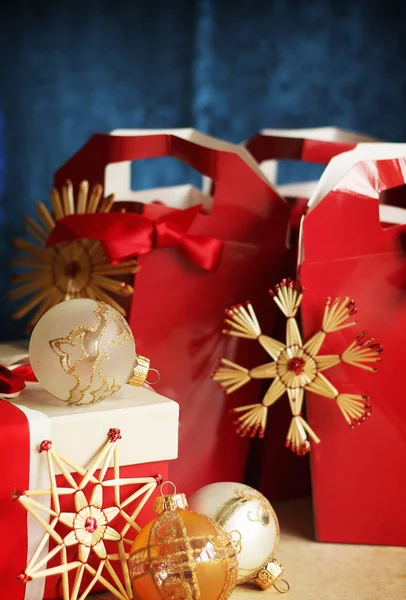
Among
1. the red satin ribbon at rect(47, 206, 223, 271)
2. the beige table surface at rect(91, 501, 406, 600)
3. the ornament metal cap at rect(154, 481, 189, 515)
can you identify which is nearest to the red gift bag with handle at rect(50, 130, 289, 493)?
the red satin ribbon at rect(47, 206, 223, 271)

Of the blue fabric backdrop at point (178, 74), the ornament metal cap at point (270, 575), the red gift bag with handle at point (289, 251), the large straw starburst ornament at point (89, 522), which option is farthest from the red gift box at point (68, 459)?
the blue fabric backdrop at point (178, 74)

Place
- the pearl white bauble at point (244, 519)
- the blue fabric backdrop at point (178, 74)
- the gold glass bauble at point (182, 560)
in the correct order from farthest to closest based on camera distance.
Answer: the blue fabric backdrop at point (178, 74) < the pearl white bauble at point (244, 519) < the gold glass bauble at point (182, 560)

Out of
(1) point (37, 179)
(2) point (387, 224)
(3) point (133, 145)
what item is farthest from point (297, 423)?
(1) point (37, 179)

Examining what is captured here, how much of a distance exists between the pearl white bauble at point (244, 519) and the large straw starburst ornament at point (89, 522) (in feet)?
0.21

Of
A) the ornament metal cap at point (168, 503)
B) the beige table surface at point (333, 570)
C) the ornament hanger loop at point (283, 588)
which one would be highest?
the ornament metal cap at point (168, 503)

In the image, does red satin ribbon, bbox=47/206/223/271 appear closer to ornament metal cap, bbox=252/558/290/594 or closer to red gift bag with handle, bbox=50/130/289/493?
red gift bag with handle, bbox=50/130/289/493

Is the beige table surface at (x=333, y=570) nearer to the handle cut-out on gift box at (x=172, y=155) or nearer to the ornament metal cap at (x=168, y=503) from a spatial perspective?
the ornament metal cap at (x=168, y=503)

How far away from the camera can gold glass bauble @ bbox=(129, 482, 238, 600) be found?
77 cm

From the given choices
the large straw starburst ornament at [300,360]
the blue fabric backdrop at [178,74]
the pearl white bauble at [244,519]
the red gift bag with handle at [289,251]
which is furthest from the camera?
the blue fabric backdrop at [178,74]

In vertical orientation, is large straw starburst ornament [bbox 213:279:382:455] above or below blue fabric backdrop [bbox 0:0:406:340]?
below

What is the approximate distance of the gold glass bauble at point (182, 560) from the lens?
770 mm

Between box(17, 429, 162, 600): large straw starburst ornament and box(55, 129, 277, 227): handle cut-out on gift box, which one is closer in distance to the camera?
box(17, 429, 162, 600): large straw starburst ornament

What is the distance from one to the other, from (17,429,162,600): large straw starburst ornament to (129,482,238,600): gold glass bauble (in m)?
0.06

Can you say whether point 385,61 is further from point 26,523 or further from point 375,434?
point 26,523
